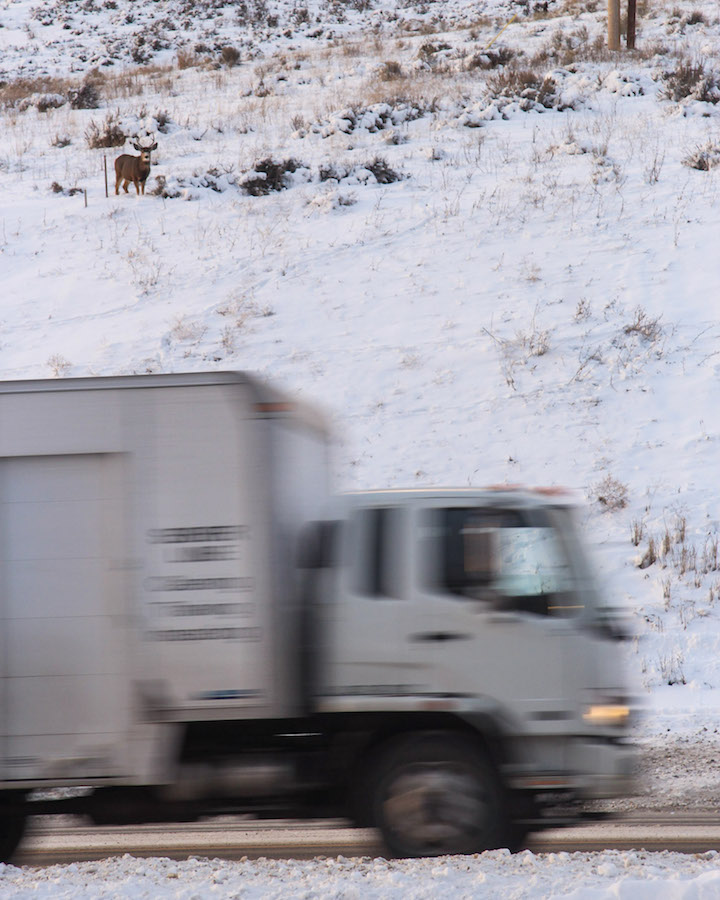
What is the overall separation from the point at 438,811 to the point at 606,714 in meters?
0.99

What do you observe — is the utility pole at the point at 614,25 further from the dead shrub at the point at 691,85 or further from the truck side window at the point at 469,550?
the truck side window at the point at 469,550

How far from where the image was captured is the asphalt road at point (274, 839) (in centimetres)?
506

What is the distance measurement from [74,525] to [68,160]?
753 inches

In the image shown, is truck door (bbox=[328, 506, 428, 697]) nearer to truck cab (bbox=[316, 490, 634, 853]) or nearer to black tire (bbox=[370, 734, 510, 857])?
truck cab (bbox=[316, 490, 634, 853])

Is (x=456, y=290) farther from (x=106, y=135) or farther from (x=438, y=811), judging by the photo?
(x=106, y=135)

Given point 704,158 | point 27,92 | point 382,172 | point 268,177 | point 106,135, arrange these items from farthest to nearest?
point 27,92 → point 106,135 → point 268,177 → point 382,172 → point 704,158

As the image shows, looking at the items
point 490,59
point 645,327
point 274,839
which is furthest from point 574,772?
point 490,59

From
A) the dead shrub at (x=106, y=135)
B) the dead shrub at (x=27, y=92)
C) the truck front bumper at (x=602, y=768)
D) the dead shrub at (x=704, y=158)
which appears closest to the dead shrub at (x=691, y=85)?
the dead shrub at (x=704, y=158)

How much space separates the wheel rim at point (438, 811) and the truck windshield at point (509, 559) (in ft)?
3.08

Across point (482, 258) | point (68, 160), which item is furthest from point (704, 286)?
point (68, 160)

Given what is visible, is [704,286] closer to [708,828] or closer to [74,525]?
[708,828]

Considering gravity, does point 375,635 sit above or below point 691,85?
A: below

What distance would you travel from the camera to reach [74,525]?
4445mm

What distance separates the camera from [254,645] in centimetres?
436
